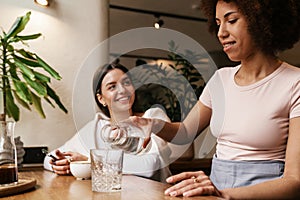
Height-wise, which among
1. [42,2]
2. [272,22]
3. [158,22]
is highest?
[158,22]

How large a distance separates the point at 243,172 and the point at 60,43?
51.8 inches

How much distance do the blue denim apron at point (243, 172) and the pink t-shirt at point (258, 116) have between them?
0.07 ft

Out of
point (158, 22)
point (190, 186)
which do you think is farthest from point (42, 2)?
point (158, 22)

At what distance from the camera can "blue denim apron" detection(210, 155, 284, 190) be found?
1.21 metres

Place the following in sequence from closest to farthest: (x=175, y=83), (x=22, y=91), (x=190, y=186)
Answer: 1. (x=190, y=186)
2. (x=22, y=91)
3. (x=175, y=83)

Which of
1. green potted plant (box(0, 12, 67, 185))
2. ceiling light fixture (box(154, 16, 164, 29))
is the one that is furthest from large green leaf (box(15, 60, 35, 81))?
ceiling light fixture (box(154, 16, 164, 29))

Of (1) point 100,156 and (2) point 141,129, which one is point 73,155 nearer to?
(2) point 141,129

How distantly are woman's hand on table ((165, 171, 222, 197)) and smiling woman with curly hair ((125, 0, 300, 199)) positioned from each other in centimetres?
2

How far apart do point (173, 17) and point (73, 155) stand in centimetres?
382

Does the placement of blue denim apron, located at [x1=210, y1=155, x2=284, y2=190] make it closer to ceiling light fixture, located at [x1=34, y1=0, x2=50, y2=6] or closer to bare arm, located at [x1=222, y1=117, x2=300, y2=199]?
bare arm, located at [x1=222, y1=117, x2=300, y2=199]

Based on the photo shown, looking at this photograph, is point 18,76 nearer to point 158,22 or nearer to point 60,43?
point 60,43

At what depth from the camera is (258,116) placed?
124 cm

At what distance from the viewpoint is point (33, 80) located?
175cm

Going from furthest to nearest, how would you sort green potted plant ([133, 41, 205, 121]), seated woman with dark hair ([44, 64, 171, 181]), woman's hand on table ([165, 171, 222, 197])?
green potted plant ([133, 41, 205, 121]) → seated woman with dark hair ([44, 64, 171, 181]) → woman's hand on table ([165, 171, 222, 197])
